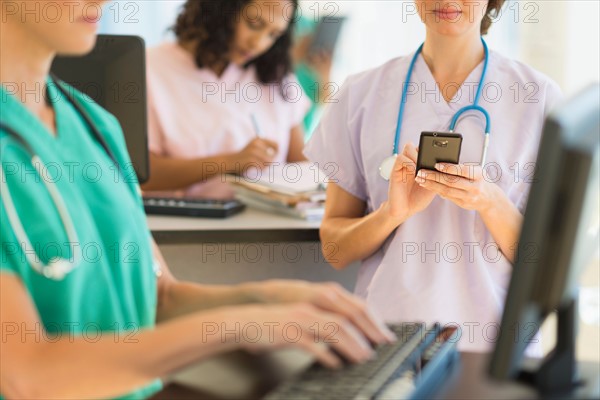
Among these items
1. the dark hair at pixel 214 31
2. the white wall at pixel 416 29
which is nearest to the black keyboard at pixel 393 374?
the dark hair at pixel 214 31

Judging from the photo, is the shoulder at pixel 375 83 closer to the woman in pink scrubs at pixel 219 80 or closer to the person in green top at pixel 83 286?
the person in green top at pixel 83 286

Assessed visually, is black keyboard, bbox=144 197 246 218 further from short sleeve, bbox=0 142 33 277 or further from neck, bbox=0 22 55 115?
short sleeve, bbox=0 142 33 277

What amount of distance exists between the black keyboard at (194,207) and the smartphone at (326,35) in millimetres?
1584

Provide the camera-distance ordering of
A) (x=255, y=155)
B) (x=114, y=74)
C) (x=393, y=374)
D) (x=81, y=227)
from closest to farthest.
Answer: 1. (x=393, y=374)
2. (x=81, y=227)
3. (x=114, y=74)
4. (x=255, y=155)

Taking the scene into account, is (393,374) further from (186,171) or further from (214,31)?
(214,31)

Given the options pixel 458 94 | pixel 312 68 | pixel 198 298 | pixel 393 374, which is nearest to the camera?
pixel 393 374

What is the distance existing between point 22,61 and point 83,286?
0.87 ft

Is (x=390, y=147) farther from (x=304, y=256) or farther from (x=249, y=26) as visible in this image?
(x=249, y=26)

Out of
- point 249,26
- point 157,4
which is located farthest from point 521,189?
point 157,4

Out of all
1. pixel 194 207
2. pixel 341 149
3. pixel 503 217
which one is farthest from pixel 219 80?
pixel 503 217

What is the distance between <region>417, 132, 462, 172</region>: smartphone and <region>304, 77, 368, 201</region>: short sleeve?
271 mm

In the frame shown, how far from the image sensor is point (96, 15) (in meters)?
0.94

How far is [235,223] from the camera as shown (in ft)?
6.09

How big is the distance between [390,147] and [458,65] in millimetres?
213
